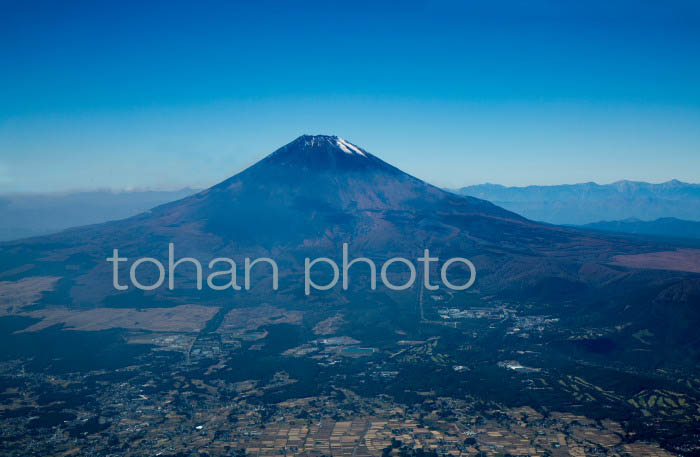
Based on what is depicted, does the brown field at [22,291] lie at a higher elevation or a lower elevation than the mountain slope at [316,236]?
lower

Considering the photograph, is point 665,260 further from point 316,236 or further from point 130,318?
point 130,318

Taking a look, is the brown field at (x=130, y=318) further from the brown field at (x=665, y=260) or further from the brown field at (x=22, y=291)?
the brown field at (x=665, y=260)

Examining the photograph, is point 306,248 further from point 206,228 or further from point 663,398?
point 663,398

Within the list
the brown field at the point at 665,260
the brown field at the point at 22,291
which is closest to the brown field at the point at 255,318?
the brown field at the point at 22,291

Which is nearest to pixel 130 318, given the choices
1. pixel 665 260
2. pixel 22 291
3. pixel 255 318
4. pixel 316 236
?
pixel 255 318

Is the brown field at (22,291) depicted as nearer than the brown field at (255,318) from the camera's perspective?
No
